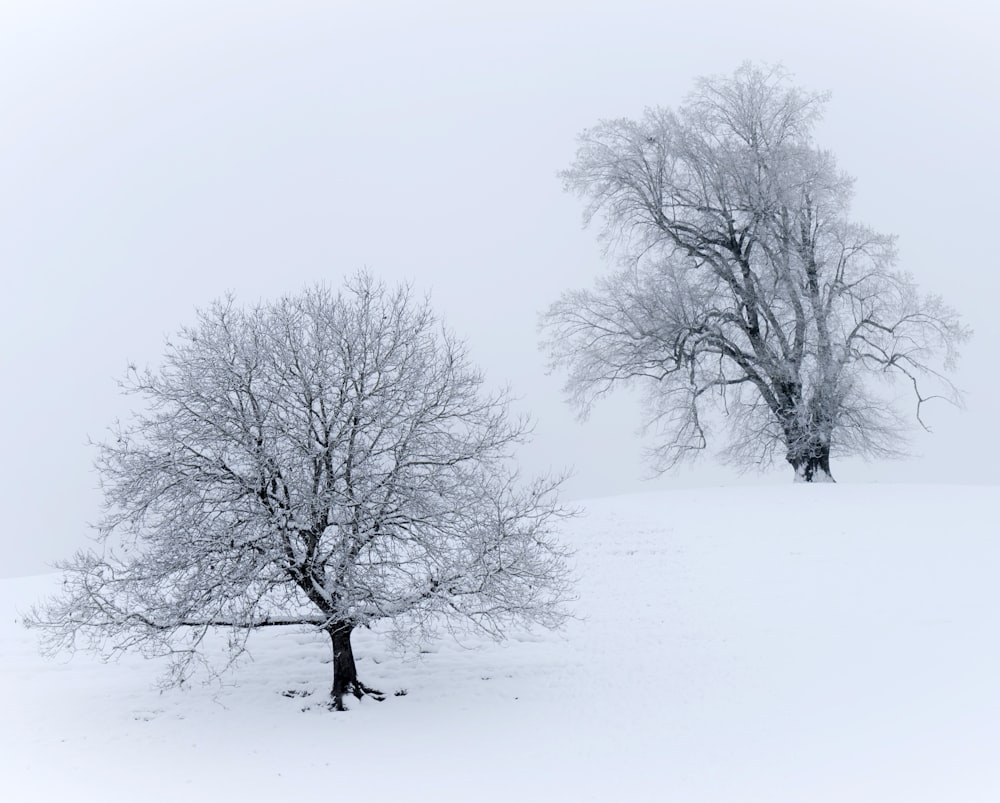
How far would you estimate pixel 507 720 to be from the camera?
1339 cm

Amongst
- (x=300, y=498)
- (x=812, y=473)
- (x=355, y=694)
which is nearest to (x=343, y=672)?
(x=355, y=694)

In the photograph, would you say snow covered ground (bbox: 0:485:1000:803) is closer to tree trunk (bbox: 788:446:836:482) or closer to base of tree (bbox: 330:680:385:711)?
base of tree (bbox: 330:680:385:711)

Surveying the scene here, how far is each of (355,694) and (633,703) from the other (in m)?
4.50

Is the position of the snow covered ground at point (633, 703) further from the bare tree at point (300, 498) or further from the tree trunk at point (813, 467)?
the tree trunk at point (813, 467)

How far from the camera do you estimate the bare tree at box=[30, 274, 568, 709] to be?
12.6m

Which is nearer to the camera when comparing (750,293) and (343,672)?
(343,672)

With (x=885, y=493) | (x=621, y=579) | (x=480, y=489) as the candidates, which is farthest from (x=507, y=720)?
(x=885, y=493)

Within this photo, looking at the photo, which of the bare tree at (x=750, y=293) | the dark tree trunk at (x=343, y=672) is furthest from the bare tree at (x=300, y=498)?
the bare tree at (x=750, y=293)

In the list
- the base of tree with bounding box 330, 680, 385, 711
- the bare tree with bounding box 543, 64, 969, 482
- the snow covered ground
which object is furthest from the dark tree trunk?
the bare tree with bounding box 543, 64, 969, 482

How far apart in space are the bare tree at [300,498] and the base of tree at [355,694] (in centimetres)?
5

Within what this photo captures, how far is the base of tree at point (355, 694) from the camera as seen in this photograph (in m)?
13.7

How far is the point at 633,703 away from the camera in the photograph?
539 inches

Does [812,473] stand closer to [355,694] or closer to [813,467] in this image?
[813,467]

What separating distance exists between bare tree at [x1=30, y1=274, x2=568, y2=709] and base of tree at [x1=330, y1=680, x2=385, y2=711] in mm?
53
